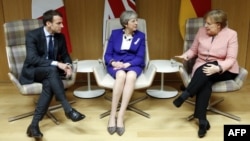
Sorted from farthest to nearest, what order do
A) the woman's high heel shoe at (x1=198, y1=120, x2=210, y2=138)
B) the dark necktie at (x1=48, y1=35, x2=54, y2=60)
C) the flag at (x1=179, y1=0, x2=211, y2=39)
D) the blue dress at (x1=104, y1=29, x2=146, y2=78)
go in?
the flag at (x1=179, y1=0, x2=211, y2=39)
the blue dress at (x1=104, y1=29, x2=146, y2=78)
the dark necktie at (x1=48, y1=35, x2=54, y2=60)
the woman's high heel shoe at (x1=198, y1=120, x2=210, y2=138)

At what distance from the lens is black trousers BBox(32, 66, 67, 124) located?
109 inches

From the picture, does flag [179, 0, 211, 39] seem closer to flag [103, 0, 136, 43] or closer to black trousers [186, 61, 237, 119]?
flag [103, 0, 136, 43]

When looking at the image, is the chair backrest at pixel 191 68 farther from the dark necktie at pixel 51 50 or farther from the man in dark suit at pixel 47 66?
the dark necktie at pixel 51 50

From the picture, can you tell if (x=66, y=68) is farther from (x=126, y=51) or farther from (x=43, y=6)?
(x=43, y=6)

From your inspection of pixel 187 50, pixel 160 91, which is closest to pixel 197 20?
pixel 187 50

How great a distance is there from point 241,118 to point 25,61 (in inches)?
82.5

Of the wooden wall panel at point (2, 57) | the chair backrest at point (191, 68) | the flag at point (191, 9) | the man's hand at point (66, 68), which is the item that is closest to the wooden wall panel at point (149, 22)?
the wooden wall panel at point (2, 57)

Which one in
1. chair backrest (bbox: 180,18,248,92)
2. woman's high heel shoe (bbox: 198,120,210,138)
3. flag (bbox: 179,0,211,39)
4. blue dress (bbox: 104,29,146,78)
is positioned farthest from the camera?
flag (bbox: 179,0,211,39)

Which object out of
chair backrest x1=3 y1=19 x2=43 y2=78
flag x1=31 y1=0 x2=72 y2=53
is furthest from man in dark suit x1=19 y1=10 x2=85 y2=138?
flag x1=31 y1=0 x2=72 y2=53

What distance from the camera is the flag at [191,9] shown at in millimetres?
3576

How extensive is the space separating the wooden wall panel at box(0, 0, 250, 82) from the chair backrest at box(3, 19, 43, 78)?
61cm

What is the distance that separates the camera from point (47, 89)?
2789mm

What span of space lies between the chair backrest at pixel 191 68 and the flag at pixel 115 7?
2.30 ft

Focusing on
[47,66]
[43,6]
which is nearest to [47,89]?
[47,66]
